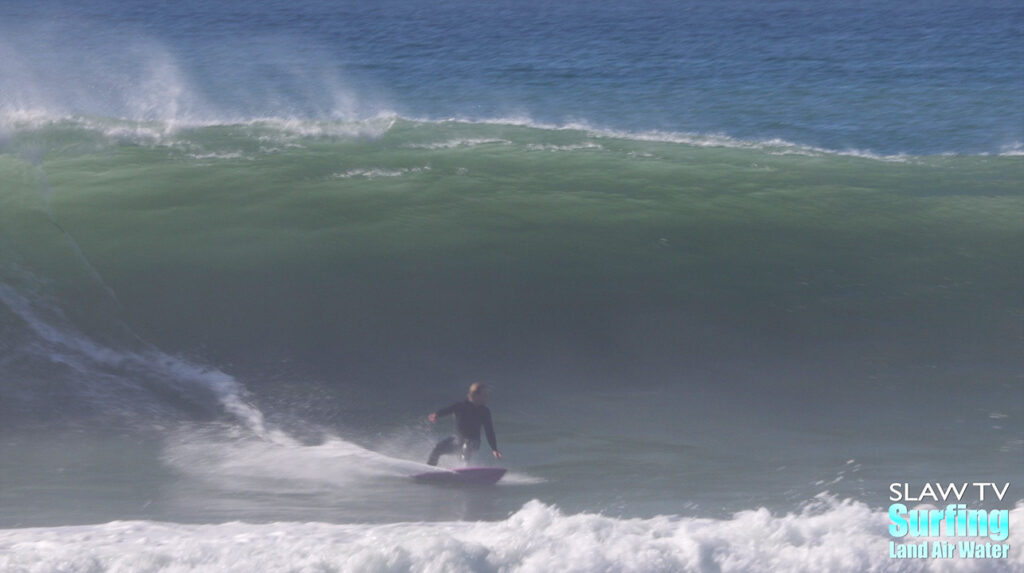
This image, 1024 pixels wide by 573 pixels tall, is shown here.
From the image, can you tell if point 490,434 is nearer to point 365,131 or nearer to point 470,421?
point 470,421

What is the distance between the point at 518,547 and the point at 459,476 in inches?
57.5

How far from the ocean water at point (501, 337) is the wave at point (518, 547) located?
0.9 inches

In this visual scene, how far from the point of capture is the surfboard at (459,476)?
7965 mm

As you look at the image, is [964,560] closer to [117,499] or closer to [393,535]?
[393,535]

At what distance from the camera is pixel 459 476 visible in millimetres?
7965

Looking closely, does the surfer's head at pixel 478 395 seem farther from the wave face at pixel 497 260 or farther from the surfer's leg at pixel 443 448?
the wave face at pixel 497 260

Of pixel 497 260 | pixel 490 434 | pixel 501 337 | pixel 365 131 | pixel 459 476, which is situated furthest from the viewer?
pixel 365 131

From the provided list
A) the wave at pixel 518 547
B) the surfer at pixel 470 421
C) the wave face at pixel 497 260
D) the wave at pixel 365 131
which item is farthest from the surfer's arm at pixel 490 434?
the wave at pixel 365 131

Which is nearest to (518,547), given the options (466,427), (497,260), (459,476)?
(459,476)

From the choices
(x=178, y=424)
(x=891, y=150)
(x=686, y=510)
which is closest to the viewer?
(x=686, y=510)

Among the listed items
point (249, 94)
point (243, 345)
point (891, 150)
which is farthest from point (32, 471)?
point (249, 94)

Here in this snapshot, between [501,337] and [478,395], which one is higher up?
[501,337]

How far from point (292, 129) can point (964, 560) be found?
14608 mm

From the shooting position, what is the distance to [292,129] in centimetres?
1858
